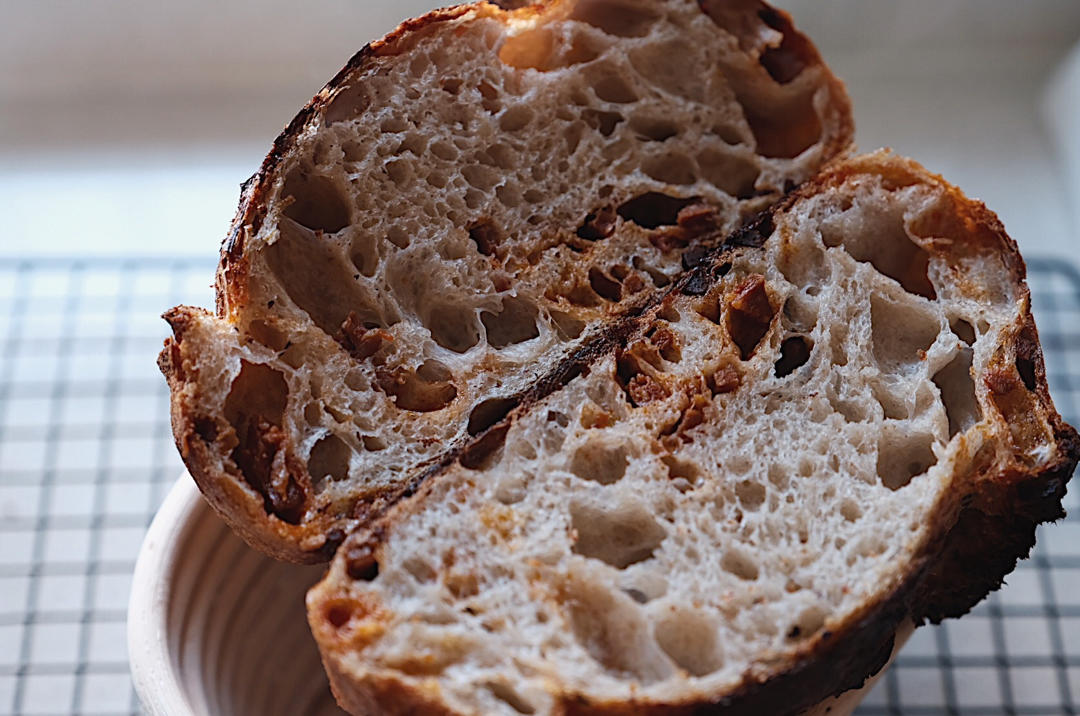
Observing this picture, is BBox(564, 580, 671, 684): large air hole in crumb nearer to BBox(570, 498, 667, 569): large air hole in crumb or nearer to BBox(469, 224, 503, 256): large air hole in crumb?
BBox(570, 498, 667, 569): large air hole in crumb

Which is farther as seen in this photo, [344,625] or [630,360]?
[630,360]

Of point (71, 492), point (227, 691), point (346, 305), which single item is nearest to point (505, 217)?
point (346, 305)

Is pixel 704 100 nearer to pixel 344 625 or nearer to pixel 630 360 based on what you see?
pixel 630 360

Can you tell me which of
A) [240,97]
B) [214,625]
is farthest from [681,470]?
[240,97]

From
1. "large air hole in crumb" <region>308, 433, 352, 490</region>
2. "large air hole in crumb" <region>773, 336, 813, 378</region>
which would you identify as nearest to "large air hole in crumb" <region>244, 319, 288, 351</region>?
"large air hole in crumb" <region>308, 433, 352, 490</region>

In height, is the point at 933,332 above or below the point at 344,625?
above

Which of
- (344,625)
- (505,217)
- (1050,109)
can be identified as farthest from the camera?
(1050,109)

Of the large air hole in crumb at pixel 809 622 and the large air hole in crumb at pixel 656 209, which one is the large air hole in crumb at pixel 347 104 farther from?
the large air hole in crumb at pixel 809 622
